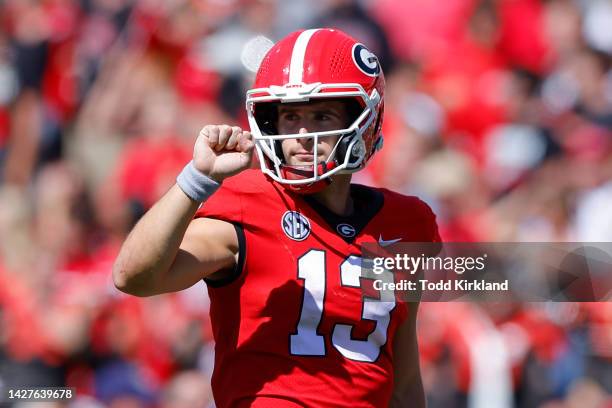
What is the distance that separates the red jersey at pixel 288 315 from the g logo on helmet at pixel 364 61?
1.61 ft

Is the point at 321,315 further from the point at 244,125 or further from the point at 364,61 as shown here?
the point at 244,125

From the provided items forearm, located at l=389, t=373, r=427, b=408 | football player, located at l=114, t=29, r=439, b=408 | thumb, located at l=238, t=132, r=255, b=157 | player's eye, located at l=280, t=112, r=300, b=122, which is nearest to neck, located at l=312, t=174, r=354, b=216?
football player, located at l=114, t=29, r=439, b=408

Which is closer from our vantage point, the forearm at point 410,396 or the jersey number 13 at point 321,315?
the jersey number 13 at point 321,315

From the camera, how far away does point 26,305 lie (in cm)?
667

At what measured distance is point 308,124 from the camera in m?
3.40

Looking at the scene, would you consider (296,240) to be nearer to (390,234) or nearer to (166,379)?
(390,234)

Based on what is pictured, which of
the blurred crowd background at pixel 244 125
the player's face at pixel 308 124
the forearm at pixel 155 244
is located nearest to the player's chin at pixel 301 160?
the player's face at pixel 308 124

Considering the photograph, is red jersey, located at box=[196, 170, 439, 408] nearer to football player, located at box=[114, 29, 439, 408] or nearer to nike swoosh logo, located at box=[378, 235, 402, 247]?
football player, located at box=[114, 29, 439, 408]

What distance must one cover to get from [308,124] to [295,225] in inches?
12.4

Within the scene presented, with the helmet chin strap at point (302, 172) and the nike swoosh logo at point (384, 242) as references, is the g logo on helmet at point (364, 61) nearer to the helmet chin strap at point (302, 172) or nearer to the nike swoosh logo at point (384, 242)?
the helmet chin strap at point (302, 172)

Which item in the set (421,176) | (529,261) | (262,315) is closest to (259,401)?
(262,315)

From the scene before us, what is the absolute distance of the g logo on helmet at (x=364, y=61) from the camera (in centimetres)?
352

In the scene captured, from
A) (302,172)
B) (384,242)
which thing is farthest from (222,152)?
(384,242)

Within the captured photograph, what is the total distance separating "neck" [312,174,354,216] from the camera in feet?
11.5
